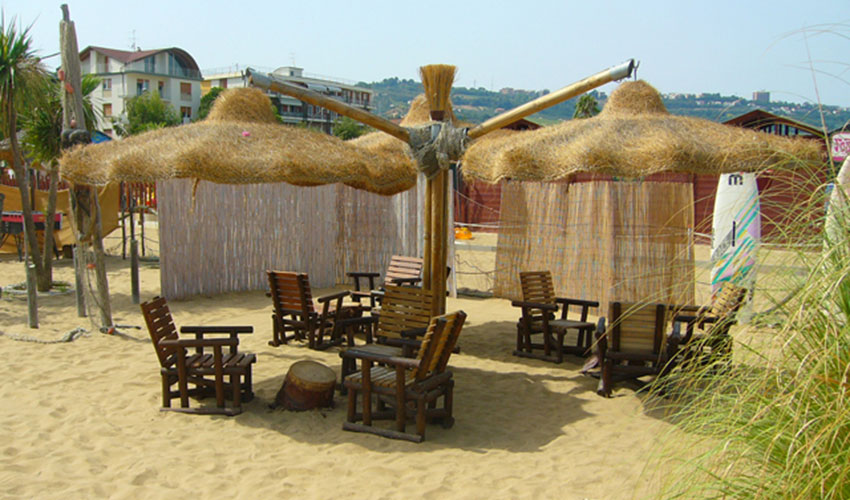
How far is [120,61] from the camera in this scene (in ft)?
249

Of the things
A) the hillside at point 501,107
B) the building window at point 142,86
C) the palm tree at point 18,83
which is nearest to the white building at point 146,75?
the building window at point 142,86

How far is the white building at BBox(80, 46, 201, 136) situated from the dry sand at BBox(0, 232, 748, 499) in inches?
2888

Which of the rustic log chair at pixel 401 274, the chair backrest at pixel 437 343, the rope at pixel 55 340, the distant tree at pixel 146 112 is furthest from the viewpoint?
the distant tree at pixel 146 112

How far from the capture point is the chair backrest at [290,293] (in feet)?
23.8

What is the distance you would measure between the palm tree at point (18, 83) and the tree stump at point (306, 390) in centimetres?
579

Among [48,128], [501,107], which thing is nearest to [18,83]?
[48,128]

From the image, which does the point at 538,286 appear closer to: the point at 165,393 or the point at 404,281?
the point at 404,281

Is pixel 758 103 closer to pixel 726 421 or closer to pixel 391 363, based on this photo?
pixel 726 421

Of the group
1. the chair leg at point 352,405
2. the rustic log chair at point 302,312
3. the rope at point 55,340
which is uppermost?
the rustic log chair at point 302,312

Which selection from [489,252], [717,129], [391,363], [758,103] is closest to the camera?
[758,103]

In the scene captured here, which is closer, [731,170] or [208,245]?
[731,170]

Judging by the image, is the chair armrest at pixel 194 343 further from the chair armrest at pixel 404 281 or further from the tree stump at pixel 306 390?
the chair armrest at pixel 404 281

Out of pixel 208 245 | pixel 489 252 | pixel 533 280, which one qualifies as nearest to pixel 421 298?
pixel 533 280

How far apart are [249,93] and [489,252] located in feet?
37.9
